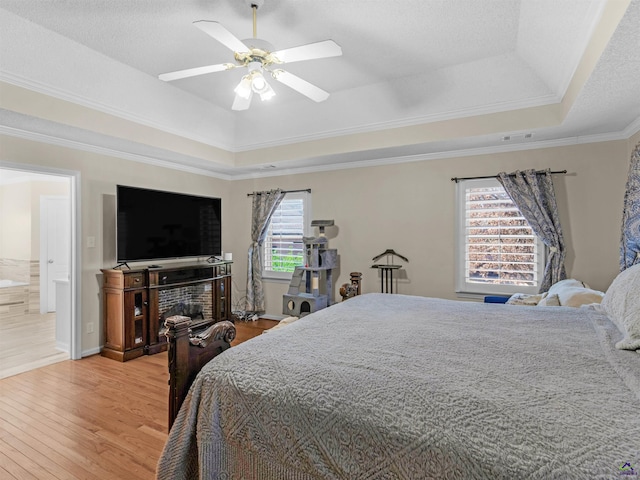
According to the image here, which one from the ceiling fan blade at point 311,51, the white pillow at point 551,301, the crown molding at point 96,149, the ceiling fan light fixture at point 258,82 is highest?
the ceiling fan blade at point 311,51

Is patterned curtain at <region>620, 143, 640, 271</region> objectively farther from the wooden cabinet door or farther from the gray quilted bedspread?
the wooden cabinet door

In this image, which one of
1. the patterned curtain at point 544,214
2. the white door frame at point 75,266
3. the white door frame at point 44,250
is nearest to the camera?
the patterned curtain at point 544,214

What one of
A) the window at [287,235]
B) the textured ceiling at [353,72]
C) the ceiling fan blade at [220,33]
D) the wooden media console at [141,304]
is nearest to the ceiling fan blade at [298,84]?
→ the ceiling fan blade at [220,33]

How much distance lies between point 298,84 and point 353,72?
1.26 meters

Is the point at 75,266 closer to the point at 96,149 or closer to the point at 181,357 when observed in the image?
the point at 96,149

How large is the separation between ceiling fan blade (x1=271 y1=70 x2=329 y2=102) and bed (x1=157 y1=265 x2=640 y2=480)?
5.97ft

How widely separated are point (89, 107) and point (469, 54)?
3.65 m

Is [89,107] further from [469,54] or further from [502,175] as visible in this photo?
[502,175]

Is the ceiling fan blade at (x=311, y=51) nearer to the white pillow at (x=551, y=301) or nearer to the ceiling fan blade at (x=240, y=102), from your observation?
the ceiling fan blade at (x=240, y=102)

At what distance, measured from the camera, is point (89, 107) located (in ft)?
11.1

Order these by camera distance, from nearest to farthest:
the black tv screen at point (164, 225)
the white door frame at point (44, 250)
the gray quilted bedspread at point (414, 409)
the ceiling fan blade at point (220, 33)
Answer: the gray quilted bedspread at point (414, 409), the ceiling fan blade at point (220, 33), the black tv screen at point (164, 225), the white door frame at point (44, 250)

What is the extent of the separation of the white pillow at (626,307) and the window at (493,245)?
71.0 inches

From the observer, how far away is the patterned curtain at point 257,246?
5.51m

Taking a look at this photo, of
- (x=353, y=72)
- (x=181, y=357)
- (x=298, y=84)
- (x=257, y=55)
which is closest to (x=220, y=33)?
(x=257, y=55)
